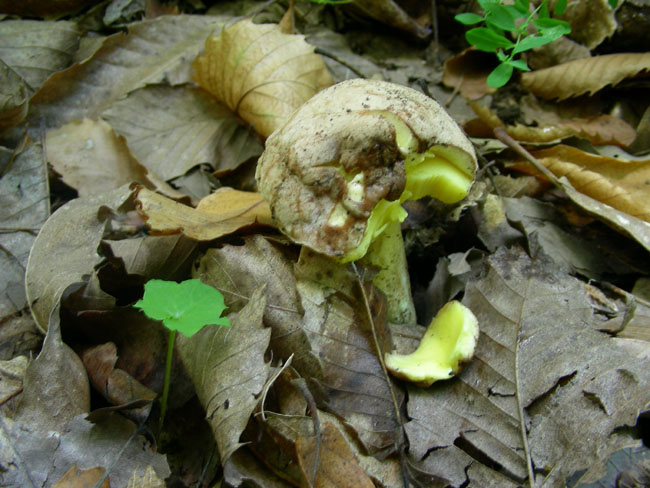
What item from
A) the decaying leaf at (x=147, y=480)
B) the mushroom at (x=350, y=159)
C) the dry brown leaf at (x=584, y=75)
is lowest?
the decaying leaf at (x=147, y=480)

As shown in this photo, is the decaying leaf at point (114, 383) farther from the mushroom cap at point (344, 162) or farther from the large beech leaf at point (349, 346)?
the mushroom cap at point (344, 162)

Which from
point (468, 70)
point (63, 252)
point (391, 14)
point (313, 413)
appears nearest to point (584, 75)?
point (468, 70)

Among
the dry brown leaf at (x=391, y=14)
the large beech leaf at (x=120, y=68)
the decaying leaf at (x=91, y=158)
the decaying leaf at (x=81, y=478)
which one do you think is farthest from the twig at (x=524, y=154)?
the decaying leaf at (x=81, y=478)

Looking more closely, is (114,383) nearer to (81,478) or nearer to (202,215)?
(81,478)

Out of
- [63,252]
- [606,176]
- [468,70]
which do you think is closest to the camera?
[63,252]

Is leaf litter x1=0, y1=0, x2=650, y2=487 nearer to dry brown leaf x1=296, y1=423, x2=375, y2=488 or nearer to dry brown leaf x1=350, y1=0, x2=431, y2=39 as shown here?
dry brown leaf x1=296, y1=423, x2=375, y2=488

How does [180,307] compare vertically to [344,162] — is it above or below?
below
